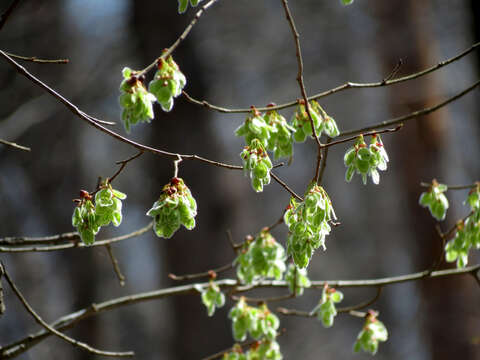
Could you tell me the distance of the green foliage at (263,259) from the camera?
219 centimetres

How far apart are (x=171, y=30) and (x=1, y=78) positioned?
1902 millimetres

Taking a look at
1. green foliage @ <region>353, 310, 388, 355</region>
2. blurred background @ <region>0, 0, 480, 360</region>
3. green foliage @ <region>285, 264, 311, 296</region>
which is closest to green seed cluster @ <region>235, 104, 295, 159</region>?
green foliage @ <region>285, 264, 311, 296</region>

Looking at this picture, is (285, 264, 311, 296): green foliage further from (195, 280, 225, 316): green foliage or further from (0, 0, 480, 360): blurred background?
(0, 0, 480, 360): blurred background

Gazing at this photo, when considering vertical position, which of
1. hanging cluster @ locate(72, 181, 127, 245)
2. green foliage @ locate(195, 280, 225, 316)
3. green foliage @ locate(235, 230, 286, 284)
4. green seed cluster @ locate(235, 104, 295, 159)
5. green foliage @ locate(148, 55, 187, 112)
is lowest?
green foliage @ locate(195, 280, 225, 316)

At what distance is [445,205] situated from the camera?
90.3 inches

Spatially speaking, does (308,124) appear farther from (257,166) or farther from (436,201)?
(436,201)

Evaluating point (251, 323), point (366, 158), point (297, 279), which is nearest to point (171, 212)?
point (366, 158)

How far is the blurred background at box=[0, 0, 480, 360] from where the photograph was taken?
225 inches

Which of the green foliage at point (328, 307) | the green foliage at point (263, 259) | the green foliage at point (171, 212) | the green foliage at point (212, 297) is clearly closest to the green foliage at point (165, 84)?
the green foliage at point (171, 212)

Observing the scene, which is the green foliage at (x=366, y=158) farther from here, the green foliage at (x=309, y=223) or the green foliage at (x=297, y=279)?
the green foliage at (x=297, y=279)

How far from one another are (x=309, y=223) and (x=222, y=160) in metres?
4.47

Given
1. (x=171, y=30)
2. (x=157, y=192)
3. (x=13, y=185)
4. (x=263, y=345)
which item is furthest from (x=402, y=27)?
(x=13, y=185)

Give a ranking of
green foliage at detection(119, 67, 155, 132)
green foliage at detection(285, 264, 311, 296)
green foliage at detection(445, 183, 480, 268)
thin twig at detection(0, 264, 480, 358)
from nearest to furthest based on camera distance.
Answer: green foliage at detection(119, 67, 155, 132)
green foliage at detection(445, 183, 480, 268)
thin twig at detection(0, 264, 480, 358)
green foliage at detection(285, 264, 311, 296)

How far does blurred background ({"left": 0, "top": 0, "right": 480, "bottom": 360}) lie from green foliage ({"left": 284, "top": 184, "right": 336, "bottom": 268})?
341cm
